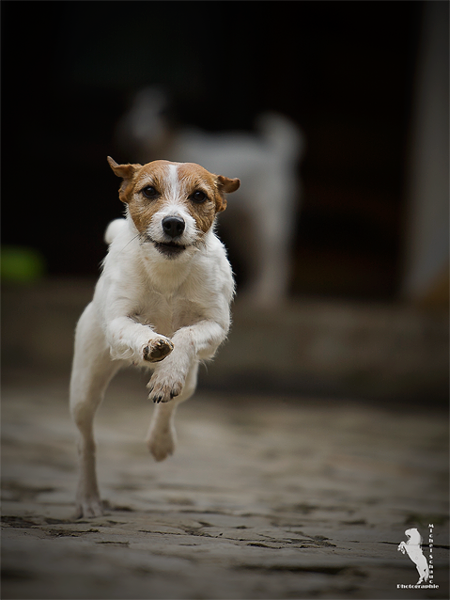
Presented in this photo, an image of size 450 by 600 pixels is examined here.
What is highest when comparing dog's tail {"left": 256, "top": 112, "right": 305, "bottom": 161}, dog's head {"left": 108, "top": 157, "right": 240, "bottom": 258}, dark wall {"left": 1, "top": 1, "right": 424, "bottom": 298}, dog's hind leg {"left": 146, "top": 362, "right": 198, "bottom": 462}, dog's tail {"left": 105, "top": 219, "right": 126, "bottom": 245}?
dark wall {"left": 1, "top": 1, "right": 424, "bottom": 298}

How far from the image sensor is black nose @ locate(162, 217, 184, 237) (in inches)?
85.3

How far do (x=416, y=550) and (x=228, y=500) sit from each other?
1.35 metres

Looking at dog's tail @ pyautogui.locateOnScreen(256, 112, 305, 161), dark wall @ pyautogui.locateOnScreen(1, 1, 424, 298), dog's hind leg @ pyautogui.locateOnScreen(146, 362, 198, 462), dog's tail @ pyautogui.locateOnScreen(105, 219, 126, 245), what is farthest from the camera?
dark wall @ pyautogui.locateOnScreen(1, 1, 424, 298)

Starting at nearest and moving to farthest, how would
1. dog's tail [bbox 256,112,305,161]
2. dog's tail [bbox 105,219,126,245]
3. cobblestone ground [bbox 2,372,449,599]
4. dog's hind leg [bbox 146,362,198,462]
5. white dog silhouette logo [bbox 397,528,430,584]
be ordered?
1. cobblestone ground [bbox 2,372,449,599]
2. white dog silhouette logo [bbox 397,528,430,584]
3. dog's tail [bbox 105,219,126,245]
4. dog's hind leg [bbox 146,362,198,462]
5. dog's tail [bbox 256,112,305,161]

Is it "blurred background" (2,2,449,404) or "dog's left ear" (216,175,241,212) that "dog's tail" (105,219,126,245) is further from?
"blurred background" (2,2,449,404)

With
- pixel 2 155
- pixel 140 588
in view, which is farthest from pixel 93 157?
pixel 140 588

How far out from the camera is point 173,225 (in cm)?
217

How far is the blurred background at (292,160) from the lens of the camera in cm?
770

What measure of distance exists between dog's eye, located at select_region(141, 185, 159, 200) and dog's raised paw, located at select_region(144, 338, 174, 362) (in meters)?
0.53

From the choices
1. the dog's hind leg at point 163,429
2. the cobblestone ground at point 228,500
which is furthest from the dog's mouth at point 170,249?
the cobblestone ground at point 228,500

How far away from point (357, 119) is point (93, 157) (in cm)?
476

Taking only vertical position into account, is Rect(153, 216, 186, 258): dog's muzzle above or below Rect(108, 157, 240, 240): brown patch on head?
below

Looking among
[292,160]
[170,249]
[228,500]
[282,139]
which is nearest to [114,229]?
[170,249]

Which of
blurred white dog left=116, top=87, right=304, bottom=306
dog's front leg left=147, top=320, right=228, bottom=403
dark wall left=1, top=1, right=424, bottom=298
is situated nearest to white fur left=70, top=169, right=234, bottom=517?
dog's front leg left=147, top=320, right=228, bottom=403
